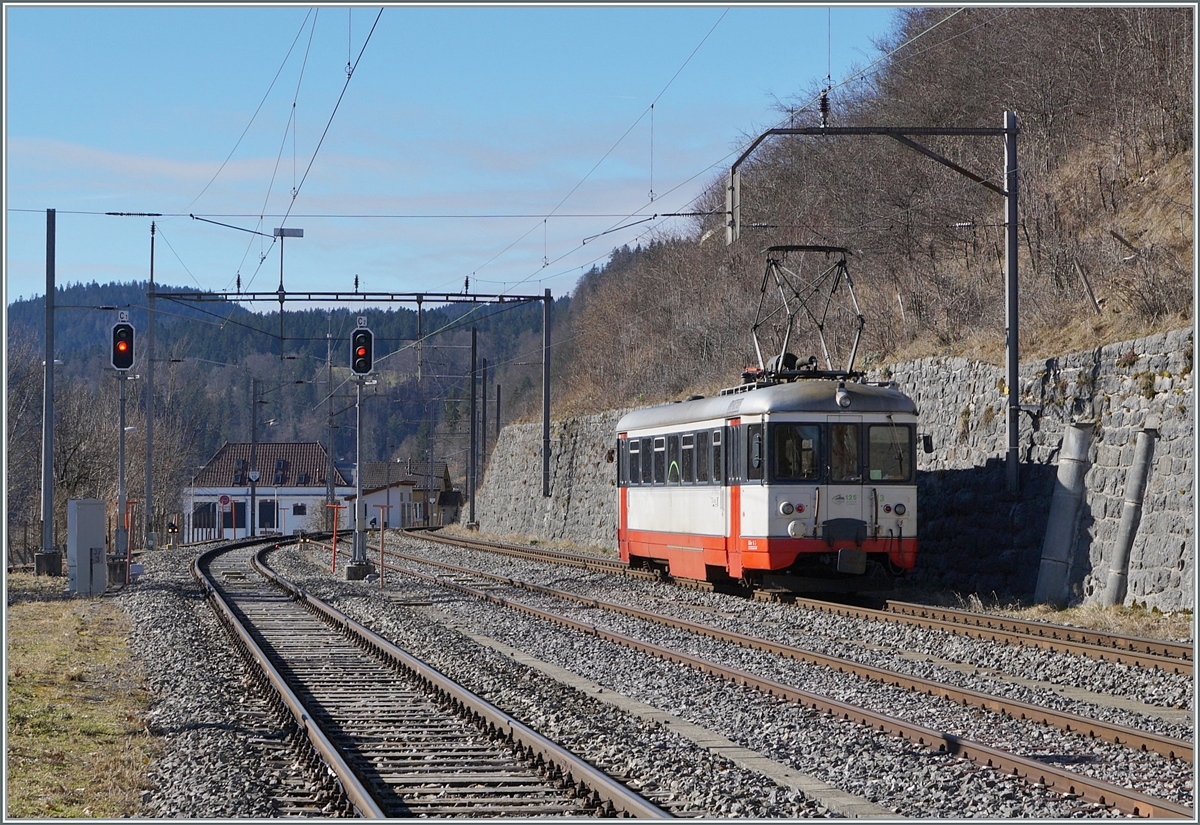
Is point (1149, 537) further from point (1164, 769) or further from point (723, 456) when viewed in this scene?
point (1164, 769)

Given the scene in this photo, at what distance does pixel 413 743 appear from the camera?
9.30m

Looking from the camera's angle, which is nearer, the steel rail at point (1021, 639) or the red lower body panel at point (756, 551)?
the steel rail at point (1021, 639)

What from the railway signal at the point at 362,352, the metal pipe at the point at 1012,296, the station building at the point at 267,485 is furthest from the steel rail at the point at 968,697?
the station building at the point at 267,485

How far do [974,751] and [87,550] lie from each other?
18.8 meters

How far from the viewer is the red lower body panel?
18.4 meters

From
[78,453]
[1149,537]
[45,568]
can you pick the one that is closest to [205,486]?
[78,453]

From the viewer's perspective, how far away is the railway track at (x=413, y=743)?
7.38 metres

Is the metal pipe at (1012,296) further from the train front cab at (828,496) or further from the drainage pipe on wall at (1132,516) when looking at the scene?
the drainage pipe on wall at (1132,516)

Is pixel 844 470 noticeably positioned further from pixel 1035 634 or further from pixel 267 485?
pixel 267 485

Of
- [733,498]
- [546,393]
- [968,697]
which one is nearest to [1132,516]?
[733,498]

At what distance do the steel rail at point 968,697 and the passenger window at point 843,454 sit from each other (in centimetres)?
Answer: 342

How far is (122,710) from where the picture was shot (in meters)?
11.1

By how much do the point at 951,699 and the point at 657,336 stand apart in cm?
4369

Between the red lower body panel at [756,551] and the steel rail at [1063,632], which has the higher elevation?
the red lower body panel at [756,551]
